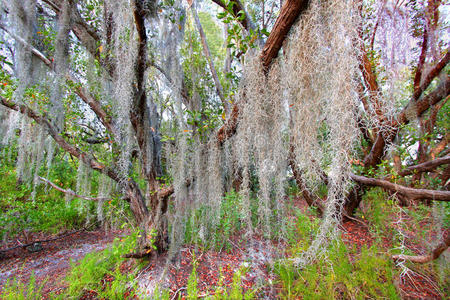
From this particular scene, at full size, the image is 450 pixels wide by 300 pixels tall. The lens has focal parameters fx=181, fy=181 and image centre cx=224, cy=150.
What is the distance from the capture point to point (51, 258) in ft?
10.1

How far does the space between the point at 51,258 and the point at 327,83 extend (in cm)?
467

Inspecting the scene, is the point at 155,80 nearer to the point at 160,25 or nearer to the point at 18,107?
the point at 160,25

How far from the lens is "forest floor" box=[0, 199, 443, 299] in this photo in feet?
6.25

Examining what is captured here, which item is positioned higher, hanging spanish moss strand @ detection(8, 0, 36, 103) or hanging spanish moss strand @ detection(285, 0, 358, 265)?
hanging spanish moss strand @ detection(8, 0, 36, 103)

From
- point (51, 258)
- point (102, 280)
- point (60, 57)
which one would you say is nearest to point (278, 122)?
point (60, 57)

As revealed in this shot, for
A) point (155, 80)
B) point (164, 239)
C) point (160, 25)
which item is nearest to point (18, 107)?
point (155, 80)

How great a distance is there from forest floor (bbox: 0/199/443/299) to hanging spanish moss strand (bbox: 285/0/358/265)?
1126 millimetres

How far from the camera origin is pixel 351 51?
983mm

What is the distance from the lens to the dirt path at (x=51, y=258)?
2459 millimetres

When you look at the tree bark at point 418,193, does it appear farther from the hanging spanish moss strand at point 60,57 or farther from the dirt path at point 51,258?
the dirt path at point 51,258

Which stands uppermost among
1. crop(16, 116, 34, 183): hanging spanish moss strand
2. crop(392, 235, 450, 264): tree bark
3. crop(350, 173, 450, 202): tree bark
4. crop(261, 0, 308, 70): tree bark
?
crop(261, 0, 308, 70): tree bark

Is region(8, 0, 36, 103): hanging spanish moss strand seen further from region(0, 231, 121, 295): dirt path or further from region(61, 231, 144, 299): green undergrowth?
region(0, 231, 121, 295): dirt path

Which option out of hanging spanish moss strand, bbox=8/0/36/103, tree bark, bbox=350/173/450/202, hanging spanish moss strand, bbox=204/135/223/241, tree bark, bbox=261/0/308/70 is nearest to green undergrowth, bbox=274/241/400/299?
tree bark, bbox=350/173/450/202

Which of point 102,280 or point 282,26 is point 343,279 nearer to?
A: point 282,26
